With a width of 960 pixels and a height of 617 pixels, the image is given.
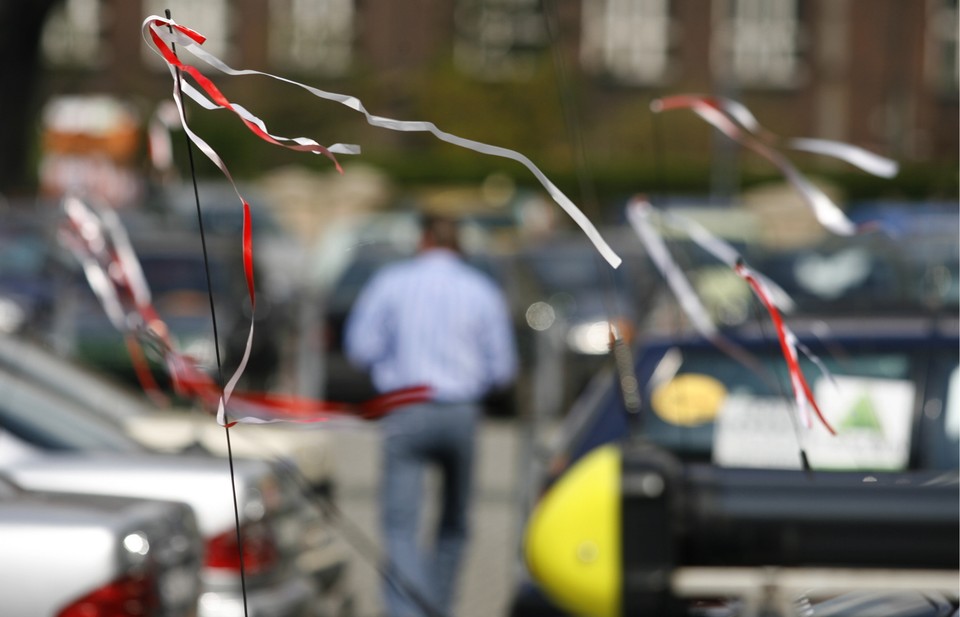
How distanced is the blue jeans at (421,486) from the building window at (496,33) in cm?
3790

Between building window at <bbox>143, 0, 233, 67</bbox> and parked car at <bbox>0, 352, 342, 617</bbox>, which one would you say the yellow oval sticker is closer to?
parked car at <bbox>0, 352, 342, 617</bbox>

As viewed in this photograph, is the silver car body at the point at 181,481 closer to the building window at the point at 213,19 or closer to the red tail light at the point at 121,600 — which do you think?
the red tail light at the point at 121,600

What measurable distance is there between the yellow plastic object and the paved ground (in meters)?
2.05

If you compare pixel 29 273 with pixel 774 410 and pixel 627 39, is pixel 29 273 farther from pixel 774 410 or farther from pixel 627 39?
pixel 627 39

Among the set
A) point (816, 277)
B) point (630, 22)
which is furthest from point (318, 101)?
point (816, 277)

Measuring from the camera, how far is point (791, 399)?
492 centimetres

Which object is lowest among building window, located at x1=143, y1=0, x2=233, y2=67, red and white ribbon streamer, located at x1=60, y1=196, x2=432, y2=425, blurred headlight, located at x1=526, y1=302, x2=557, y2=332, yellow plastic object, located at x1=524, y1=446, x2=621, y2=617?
blurred headlight, located at x1=526, y1=302, x2=557, y2=332

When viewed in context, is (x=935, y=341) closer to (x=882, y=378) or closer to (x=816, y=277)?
(x=882, y=378)

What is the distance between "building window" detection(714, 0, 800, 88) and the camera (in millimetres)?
46719

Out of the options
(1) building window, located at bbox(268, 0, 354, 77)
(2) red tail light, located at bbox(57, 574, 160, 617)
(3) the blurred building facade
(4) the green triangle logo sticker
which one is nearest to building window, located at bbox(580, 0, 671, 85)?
(3) the blurred building facade

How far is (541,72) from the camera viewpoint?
41.4 m

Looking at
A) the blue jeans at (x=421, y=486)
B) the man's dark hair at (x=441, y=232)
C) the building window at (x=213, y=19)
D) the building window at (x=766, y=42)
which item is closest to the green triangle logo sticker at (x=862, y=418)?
the blue jeans at (x=421, y=486)

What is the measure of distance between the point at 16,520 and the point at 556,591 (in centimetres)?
126

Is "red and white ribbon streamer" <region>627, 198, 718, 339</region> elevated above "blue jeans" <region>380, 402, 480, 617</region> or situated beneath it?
elevated above
